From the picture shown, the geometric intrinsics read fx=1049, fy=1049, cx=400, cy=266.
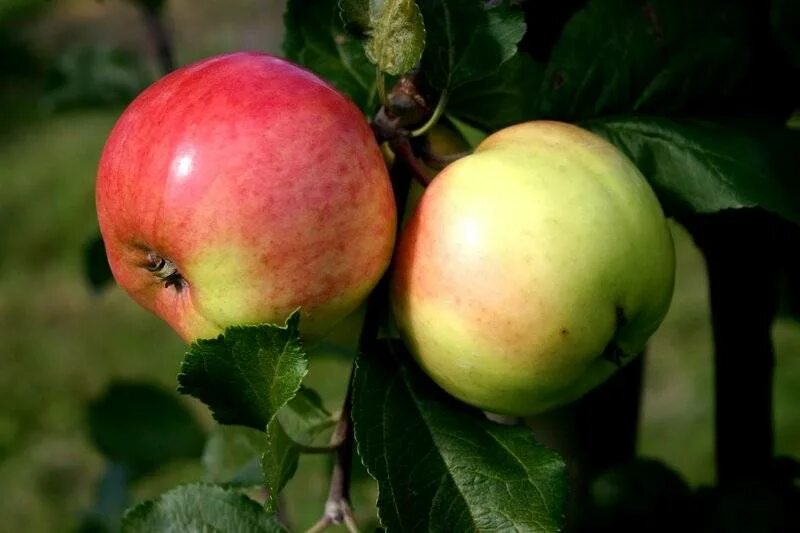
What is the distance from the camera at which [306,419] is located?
757 millimetres

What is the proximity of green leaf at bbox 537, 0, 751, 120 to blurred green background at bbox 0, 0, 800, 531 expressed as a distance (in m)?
0.29

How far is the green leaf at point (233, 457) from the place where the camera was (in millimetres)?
854

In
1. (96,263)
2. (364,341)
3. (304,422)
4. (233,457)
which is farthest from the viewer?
(96,263)

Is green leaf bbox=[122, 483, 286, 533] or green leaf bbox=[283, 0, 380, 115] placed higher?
green leaf bbox=[283, 0, 380, 115]

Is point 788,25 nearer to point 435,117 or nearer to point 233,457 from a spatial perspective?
point 435,117

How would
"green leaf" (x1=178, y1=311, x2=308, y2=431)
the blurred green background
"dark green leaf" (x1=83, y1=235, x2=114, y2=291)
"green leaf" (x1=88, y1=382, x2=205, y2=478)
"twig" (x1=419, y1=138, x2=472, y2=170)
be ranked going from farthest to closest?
the blurred green background, "green leaf" (x1=88, y1=382, x2=205, y2=478), "dark green leaf" (x1=83, y1=235, x2=114, y2=291), "twig" (x1=419, y1=138, x2=472, y2=170), "green leaf" (x1=178, y1=311, x2=308, y2=431)

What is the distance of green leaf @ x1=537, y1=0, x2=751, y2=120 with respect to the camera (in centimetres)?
72

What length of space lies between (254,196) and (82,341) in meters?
2.09

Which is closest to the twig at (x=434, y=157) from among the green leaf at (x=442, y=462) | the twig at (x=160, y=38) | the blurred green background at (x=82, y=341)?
the green leaf at (x=442, y=462)

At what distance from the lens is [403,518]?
1.91 ft

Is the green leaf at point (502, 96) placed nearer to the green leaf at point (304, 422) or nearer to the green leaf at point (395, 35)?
the green leaf at point (395, 35)

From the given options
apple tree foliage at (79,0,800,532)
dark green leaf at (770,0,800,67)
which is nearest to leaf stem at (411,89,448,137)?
apple tree foliage at (79,0,800,532)

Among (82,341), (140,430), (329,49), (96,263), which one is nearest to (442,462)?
(329,49)

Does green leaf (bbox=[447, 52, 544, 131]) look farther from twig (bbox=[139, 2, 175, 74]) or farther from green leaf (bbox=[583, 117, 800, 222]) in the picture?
twig (bbox=[139, 2, 175, 74])
